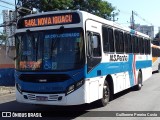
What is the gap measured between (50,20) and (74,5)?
30936 mm

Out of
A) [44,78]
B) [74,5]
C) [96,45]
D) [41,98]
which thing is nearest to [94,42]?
[96,45]

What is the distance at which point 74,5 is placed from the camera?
40.2 metres

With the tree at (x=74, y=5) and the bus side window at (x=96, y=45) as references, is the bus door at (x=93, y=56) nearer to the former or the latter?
the bus side window at (x=96, y=45)

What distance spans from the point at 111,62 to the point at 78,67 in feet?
10.3

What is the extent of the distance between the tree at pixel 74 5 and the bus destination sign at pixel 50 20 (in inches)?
957

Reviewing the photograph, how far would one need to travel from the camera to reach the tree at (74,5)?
34.4 metres

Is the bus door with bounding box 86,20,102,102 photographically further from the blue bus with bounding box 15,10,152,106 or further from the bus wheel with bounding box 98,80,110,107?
the bus wheel with bounding box 98,80,110,107

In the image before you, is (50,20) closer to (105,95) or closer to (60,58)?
(60,58)

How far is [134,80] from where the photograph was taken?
15.9 m

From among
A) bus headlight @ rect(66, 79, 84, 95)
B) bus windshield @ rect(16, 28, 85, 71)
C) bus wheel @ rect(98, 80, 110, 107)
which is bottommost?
bus wheel @ rect(98, 80, 110, 107)

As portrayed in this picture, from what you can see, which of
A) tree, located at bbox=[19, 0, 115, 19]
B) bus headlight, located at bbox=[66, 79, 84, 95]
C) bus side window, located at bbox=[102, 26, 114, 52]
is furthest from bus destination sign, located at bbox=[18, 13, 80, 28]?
tree, located at bbox=[19, 0, 115, 19]

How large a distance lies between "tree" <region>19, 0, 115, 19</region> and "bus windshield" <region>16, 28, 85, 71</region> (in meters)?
25.0

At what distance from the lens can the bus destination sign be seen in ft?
31.3

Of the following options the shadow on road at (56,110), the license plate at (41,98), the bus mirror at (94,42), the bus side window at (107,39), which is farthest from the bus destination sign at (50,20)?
the shadow on road at (56,110)
